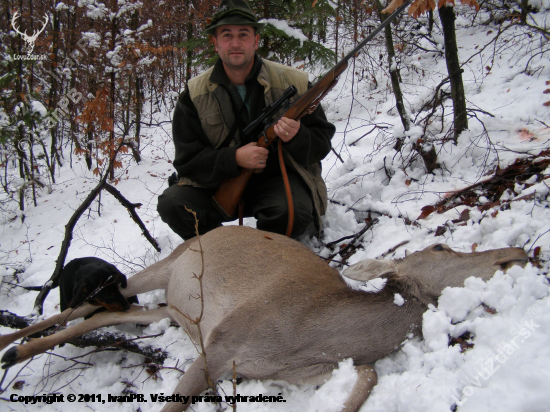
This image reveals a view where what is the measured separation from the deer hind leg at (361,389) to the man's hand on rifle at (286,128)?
2023mm

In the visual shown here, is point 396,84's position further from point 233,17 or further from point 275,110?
point 233,17

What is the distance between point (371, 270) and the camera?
2.45m

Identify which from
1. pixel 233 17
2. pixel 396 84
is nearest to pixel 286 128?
pixel 233 17

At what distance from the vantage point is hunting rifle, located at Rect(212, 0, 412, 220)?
314 centimetres

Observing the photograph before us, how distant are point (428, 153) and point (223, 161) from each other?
218 centimetres

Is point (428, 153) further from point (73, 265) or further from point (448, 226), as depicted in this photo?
point (73, 265)

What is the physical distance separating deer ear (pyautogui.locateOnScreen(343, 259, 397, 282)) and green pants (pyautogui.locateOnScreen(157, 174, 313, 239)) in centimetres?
119

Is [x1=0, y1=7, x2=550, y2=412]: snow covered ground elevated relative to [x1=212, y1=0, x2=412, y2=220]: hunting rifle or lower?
lower

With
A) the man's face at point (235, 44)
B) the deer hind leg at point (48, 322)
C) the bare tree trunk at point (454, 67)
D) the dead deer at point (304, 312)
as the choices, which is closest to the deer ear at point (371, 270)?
the dead deer at point (304, 312)

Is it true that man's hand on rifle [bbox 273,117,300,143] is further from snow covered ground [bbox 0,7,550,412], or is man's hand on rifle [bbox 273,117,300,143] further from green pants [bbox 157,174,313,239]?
snow covered ground [bbox 0,7,550,412]

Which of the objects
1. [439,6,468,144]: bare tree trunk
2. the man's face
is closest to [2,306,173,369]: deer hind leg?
the man's face

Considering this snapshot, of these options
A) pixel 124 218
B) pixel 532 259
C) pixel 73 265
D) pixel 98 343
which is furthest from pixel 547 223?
pixel 124 218

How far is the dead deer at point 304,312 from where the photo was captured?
84.9 inches

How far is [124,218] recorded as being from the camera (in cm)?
661
